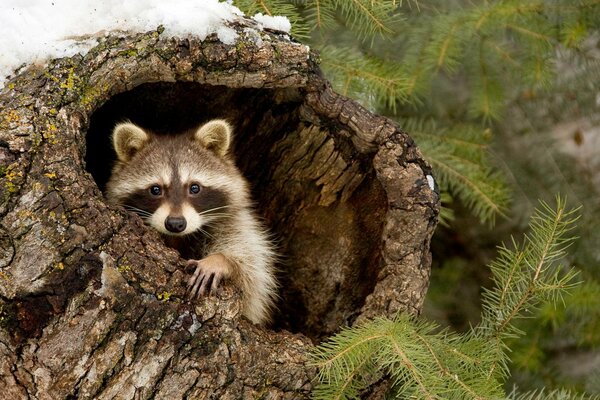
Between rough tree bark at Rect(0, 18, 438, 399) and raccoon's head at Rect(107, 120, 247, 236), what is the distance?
11.2 inches

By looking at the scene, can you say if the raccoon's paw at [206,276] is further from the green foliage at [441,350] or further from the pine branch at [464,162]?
the pine branch at [464,162]

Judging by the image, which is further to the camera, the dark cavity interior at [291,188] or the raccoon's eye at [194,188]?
the raccoon's eye at [194,188]

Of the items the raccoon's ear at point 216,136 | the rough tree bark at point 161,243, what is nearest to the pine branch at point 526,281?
the rough tree bark at point 161,243

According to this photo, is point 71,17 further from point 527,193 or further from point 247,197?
point 527,193

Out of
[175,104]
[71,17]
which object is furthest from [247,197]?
[71,17]

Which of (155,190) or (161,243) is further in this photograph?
(155,190)

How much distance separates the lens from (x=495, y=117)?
3641mm

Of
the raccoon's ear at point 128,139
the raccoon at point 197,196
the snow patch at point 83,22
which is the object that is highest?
the snow patch at point 83,22

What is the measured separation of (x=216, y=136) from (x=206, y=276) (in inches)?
41.0

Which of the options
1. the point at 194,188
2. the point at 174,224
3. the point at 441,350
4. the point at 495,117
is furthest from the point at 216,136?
the point at 441,350

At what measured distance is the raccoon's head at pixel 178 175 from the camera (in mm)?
3223

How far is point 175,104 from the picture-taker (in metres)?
3.58

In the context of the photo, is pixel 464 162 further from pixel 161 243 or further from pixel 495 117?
pixel 161 243

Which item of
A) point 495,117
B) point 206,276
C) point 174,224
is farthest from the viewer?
point 495,117
